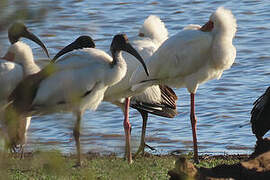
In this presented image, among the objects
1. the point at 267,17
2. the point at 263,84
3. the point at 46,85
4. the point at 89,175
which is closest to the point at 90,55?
the point at 46,85

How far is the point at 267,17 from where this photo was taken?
14.8 meters

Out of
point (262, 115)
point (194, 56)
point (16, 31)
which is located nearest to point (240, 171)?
point (16, 31)

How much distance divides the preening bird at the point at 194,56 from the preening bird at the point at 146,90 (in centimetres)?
24

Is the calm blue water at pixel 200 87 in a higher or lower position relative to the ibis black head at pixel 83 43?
lower

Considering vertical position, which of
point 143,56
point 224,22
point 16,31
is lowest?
point 143,56

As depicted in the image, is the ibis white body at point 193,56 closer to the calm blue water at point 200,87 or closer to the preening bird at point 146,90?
the preening bird at point 146,90

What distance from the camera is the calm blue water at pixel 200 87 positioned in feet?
25.6

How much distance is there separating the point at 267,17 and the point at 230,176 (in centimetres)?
1123

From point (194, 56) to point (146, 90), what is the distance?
119cm

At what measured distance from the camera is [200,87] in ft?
36.2

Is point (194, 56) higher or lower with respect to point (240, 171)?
lower

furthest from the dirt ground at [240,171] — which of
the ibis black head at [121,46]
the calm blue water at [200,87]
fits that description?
the ibis black head at [121,46]

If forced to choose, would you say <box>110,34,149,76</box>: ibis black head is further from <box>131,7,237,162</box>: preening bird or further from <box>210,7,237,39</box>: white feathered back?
<box>210,7,237,39</box>: white feathered back

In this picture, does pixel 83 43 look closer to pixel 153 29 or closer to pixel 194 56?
pixel 153 29
